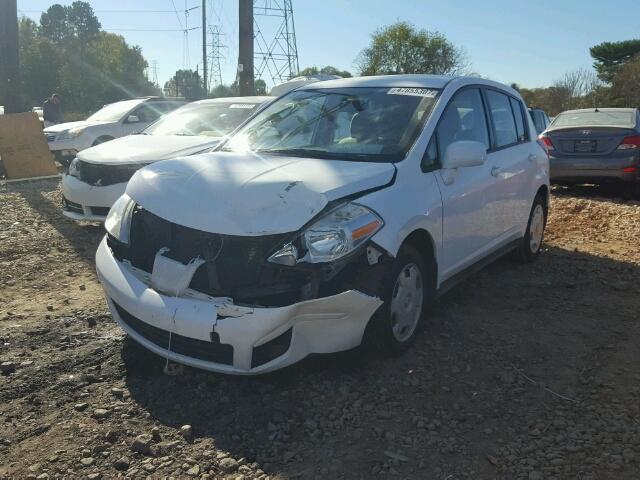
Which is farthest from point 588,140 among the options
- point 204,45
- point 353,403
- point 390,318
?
point 204,45

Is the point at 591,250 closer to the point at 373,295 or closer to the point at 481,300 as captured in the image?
the point at 481,300

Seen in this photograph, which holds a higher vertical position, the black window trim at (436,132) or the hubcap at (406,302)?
the black window trim at (436,132)

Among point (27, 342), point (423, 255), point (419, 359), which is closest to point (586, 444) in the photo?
point (419, 359)

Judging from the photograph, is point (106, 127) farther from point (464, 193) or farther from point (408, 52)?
point (408, 52)

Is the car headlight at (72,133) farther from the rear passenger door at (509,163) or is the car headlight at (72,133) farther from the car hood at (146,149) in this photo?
the rear passenger door at (509,163)

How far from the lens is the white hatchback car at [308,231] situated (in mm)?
3092

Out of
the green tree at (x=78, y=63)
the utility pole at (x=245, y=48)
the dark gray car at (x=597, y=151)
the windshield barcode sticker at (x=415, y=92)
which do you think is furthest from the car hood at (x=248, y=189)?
the green tree at (x=78, y=63)

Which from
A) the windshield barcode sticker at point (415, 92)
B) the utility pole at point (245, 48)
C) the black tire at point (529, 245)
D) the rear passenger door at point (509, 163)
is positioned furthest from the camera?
the utility pole at point (245, 48)

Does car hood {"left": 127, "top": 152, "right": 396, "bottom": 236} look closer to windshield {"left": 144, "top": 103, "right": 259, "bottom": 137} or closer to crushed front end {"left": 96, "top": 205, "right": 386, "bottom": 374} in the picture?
crushed front end {"left": 96, "top": 205, "right": 386, "bottom": 374}

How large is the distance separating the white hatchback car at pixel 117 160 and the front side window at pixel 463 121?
2969mm

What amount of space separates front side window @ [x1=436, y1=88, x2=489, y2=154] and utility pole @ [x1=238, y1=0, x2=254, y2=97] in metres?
11.3

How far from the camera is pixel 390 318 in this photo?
11.4 ft

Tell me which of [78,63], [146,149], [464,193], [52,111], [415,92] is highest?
[78,63]

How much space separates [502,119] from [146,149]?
3873 mm
